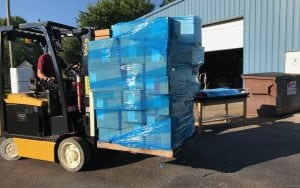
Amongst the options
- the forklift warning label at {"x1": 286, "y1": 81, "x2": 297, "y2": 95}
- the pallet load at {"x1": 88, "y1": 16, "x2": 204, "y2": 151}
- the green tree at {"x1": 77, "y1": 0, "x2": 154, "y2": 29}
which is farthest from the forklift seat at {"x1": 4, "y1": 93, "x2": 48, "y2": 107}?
the green tree at {"x1": 77, "y1": 0, "x2": 154, "y2": 29}

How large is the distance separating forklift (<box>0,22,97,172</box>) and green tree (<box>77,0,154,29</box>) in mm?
26778

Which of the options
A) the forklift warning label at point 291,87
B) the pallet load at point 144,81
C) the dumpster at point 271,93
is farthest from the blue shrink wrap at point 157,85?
the forklift warning label at point 291,87

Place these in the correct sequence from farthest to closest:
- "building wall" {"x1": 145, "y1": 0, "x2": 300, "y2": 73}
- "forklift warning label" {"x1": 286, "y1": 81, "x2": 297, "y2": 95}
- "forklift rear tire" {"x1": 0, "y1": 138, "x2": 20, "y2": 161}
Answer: "building wall" {"x1": 145, "y1": 0, "x2": 300, "y2": 73} → "forklift warning label" {"x1": 286, "y1": 81, "x2": 297, "y2": 95} → "forklift rear tire" {"x1": 0, "y1": 138, "x2": 20, "y2": 161}

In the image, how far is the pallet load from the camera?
221 inches

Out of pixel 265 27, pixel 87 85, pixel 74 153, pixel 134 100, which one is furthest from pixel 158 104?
pixel 265 27

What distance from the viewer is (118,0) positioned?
39.2m

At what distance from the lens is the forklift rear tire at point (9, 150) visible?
24.3 feet

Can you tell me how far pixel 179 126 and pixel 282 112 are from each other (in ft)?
23.1

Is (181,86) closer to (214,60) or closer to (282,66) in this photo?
(282,66)

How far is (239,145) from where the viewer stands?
8180mm

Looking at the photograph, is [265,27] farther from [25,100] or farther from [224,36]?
[25,100]

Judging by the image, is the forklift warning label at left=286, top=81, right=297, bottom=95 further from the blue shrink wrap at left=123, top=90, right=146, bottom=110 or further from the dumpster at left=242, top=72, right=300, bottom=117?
the blue shrink wrap at left=123, top=90, right=146, bottom=110

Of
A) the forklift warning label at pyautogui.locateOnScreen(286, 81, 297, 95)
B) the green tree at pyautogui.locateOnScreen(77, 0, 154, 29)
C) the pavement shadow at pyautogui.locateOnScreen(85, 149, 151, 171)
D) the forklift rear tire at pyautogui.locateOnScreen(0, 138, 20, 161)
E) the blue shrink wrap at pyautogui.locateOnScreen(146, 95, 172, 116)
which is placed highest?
the green tree at pyautogui.locateOnScreen(77, 0, 154, 29)

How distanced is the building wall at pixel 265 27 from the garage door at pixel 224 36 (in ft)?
1.22
